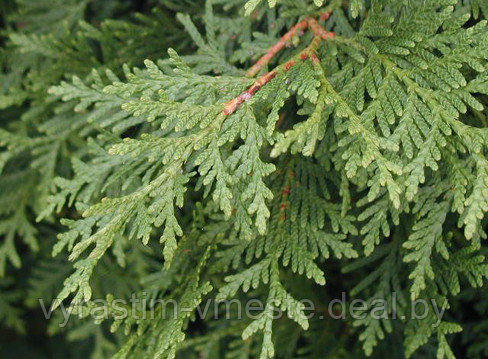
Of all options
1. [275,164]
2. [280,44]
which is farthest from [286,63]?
[275,164]

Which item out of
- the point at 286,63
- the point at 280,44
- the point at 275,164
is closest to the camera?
the point at 286,63

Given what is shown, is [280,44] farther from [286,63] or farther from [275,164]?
[275,164]

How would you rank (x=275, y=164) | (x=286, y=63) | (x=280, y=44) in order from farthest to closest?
(x=275, y=164) < (x=280, y=44) < (x=286, y=63)

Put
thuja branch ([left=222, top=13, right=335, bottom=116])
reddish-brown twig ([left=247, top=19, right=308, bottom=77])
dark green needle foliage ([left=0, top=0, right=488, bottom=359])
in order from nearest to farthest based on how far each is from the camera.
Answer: dark green needle foliage ([left=0, top=0, right=488, bottom=359])
thuja branch ([left=222, top=13, right=335, bottom=116])
reddish-brown twig ([left=247, top=19, right=308, bottom=77])

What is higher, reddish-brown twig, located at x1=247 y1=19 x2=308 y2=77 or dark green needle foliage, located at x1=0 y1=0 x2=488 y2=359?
reddish-brown twig, located at x1=247 y1=19 x2=308 y2=77

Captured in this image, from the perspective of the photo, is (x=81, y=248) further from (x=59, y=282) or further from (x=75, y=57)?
(x=59, y=282)

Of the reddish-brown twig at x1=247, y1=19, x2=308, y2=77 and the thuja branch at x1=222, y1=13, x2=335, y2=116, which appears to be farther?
the reddish-brown twig at x1=247, y1=19, x2=308, y2=77

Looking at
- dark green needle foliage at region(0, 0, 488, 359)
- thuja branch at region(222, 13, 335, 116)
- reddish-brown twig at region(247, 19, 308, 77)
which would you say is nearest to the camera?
dark green needle foliage at region(0, 0, 488, 359)
